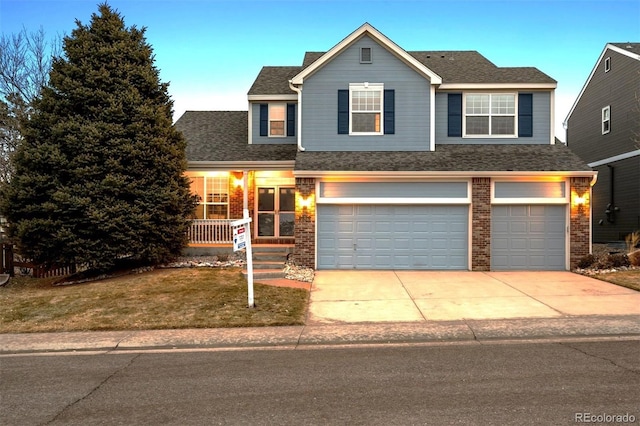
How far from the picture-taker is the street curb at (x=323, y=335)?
708 cm

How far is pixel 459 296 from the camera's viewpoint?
34.1ft

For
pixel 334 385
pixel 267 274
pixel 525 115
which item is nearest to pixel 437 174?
pixel 525 115

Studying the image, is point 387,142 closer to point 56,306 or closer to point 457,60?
point 457,60

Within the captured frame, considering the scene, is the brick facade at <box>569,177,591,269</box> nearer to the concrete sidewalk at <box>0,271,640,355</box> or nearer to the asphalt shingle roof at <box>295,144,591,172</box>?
the asphalt shingle roof at <box>295,144,591,172</box>

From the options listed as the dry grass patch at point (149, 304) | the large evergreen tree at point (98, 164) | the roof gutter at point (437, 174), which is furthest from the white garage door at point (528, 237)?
the large evergreen tree at point (98, 164)

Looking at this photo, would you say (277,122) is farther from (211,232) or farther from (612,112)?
(612,112)

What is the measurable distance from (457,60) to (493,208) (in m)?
8.03

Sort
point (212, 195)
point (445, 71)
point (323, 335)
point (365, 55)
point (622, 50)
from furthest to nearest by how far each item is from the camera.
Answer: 1. point (622, 50)
2. point (445, 71)
3. point (212, 195)
4. point (365, 55)
5. point (323, 335)

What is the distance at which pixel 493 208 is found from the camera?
14438 millimetres

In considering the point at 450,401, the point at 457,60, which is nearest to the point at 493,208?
the point at 457,60

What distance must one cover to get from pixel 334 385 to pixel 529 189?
467 inches

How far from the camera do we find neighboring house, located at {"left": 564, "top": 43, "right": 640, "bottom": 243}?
20516mm

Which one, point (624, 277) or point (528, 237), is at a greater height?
point (528, 237)

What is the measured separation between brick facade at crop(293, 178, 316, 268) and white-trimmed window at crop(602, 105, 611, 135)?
17963mm
